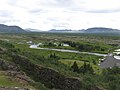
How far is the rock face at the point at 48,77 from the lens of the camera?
31403 millimetres

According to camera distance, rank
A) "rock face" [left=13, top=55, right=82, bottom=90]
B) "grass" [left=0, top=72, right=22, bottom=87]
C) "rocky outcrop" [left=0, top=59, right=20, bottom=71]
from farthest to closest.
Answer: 1. "rocky outcrop" [left=0, top=59, right=20, bottom=71]
2. "rock face" [left=13, top=55, right=82, bottom=90]
3. "grass" [left=0, top=72, right=22, bottom=87]

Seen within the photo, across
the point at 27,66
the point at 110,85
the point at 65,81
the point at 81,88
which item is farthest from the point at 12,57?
the point at 110,85

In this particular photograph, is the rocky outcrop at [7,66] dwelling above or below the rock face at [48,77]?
above

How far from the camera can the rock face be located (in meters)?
31.4

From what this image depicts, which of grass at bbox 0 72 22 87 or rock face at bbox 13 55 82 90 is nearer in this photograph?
grass at bbox 0 72 22 87

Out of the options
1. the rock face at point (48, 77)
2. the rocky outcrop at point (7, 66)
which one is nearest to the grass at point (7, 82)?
the rocky outcrop at point (7, 66)

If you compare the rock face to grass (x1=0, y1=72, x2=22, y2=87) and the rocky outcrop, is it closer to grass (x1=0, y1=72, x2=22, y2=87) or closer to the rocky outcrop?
the rocky outcrop

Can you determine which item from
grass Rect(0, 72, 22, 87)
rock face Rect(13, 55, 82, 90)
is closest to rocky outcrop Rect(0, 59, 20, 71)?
rock face Rect(13, 55, 82, 90)

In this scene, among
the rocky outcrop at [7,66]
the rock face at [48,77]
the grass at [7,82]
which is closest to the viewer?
the grass at [7,82]

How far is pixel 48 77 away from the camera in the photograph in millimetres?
34188

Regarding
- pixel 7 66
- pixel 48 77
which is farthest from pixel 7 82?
pixel 48 77

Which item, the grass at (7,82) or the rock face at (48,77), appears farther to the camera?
the rock face at (48,77)

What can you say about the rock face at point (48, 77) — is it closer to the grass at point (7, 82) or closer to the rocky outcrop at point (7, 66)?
the rocky outcrop at point (7, 66)

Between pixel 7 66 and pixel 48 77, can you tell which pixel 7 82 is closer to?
pixel 7 66
